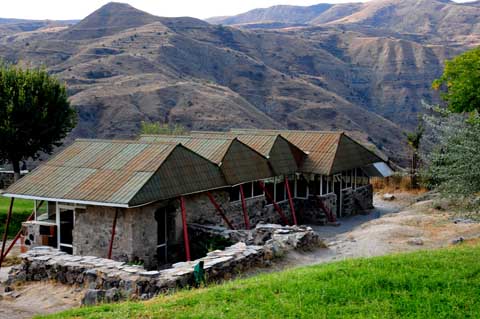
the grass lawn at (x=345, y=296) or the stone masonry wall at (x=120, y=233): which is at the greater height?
the grass lawn at (x=345, y=296)

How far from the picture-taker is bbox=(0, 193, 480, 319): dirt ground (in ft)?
46.9

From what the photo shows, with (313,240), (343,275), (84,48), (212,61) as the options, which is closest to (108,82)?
(84,48)

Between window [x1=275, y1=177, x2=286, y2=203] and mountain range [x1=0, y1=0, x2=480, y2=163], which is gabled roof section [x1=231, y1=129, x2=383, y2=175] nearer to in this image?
window [x1=275, y1=177, x2=286, y2=203]

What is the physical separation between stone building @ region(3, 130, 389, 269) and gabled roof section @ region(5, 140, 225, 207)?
1.6 inches

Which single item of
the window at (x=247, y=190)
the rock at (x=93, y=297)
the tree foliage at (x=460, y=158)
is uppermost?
the tree foliage at (x=460, y=158)

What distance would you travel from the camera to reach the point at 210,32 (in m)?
130

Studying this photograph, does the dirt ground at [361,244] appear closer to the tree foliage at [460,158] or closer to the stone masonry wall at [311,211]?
the stone masonry wall at [311,211]

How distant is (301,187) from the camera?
1093 inches

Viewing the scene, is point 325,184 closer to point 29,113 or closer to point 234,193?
point 234,193

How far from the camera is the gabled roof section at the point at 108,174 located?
1741 centimetres

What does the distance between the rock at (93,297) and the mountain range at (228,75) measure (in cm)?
3859

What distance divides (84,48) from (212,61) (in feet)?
79.3

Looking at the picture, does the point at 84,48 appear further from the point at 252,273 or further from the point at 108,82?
the point at 252,273

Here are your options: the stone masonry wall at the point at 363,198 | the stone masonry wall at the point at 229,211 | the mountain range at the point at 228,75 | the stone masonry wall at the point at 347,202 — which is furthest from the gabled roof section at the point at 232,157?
the mountain range at the point at 228,75
